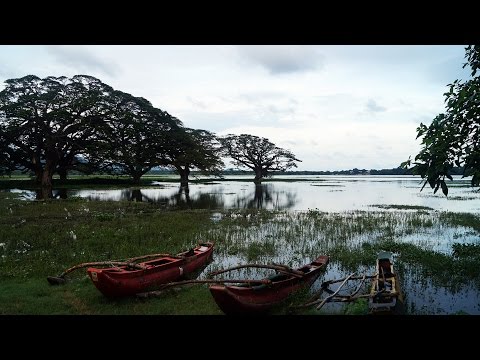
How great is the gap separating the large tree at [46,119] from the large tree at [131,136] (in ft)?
5.90

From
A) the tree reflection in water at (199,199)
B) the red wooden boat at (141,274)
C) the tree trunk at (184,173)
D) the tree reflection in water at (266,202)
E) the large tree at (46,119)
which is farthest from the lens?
the tree trunk at (184,173)

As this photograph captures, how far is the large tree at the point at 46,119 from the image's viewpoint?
32.4m

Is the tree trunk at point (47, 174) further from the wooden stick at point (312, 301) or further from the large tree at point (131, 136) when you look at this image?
the wooden stick at point (312, 301)

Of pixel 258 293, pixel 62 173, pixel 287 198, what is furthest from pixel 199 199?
pixel 258 293

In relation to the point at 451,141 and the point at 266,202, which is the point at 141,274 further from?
the point at 266,202

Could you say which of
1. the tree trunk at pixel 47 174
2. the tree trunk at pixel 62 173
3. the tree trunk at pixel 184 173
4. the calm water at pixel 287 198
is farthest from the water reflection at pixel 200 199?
the tree trunk at pixel 184 173

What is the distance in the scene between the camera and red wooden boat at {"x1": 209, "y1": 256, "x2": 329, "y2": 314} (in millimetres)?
5320

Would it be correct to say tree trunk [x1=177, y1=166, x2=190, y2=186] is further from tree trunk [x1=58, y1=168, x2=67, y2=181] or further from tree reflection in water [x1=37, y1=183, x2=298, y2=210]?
tree reflection in water [x1=37, y1=183, x2=298, y2=210]

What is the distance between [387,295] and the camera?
5848 millimetres

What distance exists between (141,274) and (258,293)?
8.05 ft
